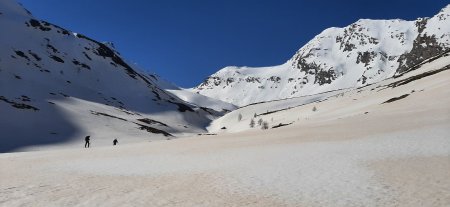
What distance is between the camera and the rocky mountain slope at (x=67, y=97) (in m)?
82.9

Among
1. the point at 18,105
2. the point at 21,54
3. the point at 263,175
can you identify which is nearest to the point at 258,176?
the point at 263,175

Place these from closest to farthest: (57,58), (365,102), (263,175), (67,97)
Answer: (263,175)
(365,102)
(67,97)
(57,58)

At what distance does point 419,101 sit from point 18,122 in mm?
64629

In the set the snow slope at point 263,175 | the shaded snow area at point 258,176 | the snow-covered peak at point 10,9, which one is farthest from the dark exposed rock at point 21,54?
the shaded snow area at point 258,176

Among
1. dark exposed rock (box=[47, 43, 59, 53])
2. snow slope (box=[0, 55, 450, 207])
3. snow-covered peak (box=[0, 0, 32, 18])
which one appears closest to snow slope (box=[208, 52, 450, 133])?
snow slope (box=[0, 55, 450, 207])

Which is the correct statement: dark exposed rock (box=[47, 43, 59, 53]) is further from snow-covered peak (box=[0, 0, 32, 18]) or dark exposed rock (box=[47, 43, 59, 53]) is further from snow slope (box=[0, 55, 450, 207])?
snow slope (box=[0, 55, 450, 207])

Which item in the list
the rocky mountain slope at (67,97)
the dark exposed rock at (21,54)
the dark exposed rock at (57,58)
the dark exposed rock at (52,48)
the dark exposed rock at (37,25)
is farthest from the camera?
the dark exposed rock at (37,25)

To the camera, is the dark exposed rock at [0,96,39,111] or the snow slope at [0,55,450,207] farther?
the dark exposed rock at [0,96,39,111]

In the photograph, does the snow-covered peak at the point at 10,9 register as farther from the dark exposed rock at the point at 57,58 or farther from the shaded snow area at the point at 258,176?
the shaded snow area at the point at 258,176

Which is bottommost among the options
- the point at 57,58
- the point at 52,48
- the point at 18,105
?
the point at 18,105

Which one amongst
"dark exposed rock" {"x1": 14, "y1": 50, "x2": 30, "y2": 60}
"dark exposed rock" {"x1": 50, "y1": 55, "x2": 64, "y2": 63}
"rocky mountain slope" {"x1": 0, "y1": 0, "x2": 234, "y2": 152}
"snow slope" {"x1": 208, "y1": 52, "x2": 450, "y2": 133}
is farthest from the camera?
"dark exposed rock" {"x1": 50, "y1": 55, "x2": 64, "y2": 63}

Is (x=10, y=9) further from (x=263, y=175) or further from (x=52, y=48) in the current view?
(x=263, y=175)

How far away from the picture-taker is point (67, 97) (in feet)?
402

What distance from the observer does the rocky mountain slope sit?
82.9 m
